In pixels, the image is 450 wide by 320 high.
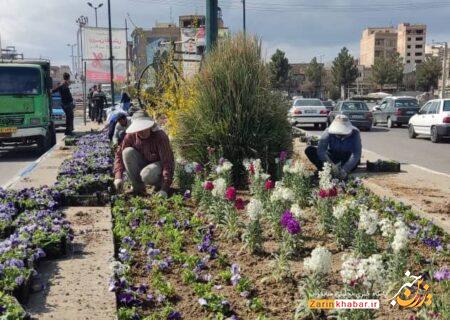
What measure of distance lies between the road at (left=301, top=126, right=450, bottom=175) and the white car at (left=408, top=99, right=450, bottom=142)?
0.38 m

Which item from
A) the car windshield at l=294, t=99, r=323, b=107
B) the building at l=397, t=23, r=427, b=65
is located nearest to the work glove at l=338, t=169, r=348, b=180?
the car windshield at l=294, t=99, r=323, b=107

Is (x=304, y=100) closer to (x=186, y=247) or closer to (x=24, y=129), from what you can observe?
(x=24, y=129)

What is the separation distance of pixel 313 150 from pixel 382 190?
63.8 inches

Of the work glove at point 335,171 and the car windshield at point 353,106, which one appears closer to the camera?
the work glove at point 335,171

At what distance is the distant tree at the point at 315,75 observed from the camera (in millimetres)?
89875

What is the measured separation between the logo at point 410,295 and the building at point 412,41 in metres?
159

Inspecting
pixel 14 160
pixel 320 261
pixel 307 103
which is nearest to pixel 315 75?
pixel 307 103

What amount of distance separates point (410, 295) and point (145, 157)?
15.7 feet

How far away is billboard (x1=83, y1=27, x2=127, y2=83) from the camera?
3194cm

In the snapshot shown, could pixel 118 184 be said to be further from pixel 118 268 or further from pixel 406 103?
pixel 406 103

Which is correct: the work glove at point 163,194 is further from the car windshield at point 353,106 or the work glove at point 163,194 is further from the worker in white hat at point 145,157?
the car windshield at point 353,106

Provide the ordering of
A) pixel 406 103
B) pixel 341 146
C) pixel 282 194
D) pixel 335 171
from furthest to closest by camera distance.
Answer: pixel 406 103, pixel 341 146, pixel 335 171, pixel 282 194

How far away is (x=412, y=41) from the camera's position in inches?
6033

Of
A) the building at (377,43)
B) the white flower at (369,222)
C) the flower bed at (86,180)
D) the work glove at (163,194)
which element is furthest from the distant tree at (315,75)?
the white flower at (369,222)
